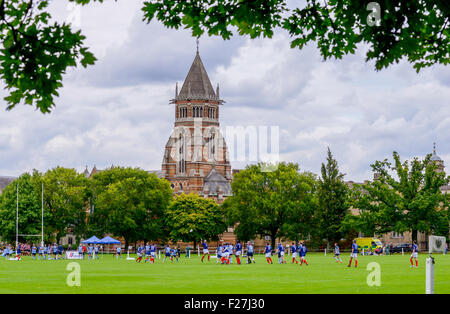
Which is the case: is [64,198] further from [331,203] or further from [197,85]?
[197,85]

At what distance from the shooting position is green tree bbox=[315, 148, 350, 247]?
319 ft

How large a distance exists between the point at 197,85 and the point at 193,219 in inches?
2096

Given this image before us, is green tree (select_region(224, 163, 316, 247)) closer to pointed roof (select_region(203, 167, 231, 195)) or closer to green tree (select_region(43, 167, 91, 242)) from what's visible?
green tree (select_region(43, 167, 91, 242))

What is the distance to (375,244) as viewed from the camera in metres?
94.9

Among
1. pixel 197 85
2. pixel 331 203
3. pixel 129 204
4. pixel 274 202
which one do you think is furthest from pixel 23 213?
pixel 197 85

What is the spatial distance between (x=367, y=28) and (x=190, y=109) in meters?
141

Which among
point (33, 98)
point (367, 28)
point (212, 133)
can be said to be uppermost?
point (212, 133)

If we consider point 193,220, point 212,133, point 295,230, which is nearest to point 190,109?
point 212,133

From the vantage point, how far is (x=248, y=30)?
643 inches

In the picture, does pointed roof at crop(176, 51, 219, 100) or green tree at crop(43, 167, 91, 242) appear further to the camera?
pointed roof at crop(176, 51, 219, 100)

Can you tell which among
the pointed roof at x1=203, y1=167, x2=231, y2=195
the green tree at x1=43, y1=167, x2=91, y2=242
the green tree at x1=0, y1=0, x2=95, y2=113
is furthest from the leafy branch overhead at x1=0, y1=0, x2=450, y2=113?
the pointed roof at x1=203, y1=167, x2=231, y2=195

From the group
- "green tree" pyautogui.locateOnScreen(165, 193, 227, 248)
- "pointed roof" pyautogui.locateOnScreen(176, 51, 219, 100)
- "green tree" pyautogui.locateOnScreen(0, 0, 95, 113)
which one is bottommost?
"green tree" pyautogui.locateOnScreen(165, 193, 227, 248)

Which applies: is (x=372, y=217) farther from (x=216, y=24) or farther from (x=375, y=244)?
(x=216, y=24)

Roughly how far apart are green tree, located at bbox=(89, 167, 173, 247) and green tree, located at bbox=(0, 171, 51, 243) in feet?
29.6
